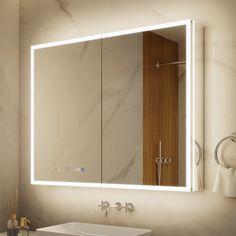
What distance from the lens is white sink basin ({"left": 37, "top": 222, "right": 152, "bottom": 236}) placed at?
111 inches

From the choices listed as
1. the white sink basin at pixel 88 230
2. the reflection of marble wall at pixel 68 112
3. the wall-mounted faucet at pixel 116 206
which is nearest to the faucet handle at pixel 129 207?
the wall-mounted faucet at pixel 116 206

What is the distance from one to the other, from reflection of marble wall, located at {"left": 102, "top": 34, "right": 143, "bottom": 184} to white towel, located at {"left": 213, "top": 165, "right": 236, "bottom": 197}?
0.47 meters

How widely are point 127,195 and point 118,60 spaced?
32.4 inches

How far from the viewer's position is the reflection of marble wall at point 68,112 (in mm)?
3150

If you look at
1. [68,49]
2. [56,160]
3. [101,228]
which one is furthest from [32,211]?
[68,49]

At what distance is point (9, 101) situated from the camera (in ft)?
11.5

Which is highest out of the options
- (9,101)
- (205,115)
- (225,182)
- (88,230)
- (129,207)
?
(9,101)

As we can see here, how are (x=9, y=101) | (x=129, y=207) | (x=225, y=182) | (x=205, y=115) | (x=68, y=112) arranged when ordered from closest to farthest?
(x=225, y=182)
(x=205, y=115)
(x=129, y=207)
(x=68, y=112)
(x=9, y=101)

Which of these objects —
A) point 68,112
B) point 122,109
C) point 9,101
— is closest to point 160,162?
point 122,109

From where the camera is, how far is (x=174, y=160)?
109 inches

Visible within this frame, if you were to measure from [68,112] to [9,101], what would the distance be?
0.50m

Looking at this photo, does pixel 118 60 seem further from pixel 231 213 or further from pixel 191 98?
pixel 231 213

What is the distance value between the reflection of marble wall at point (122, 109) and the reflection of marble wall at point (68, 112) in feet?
0.21

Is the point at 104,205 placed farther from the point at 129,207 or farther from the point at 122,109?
the point at 122,109
